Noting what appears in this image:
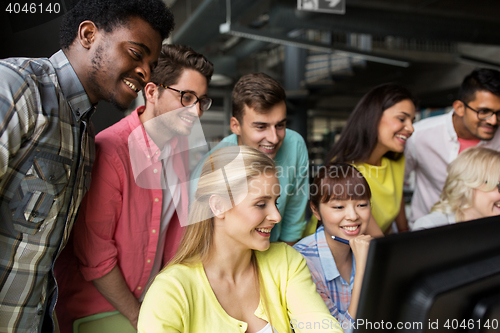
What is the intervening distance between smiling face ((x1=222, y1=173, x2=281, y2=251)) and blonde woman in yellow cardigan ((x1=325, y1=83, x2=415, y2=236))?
0.75 m

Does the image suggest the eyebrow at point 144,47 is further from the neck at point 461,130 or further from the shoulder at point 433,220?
the neck at point 461,130

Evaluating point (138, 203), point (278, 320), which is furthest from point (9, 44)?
point (278, 320)

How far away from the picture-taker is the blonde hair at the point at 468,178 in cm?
170

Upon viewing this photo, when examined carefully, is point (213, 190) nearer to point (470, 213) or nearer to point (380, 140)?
point (380, 140)

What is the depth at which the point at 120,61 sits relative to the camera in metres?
0.93

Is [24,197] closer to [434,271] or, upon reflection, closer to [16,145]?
[16,145]

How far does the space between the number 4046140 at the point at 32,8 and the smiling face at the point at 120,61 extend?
1.68ft

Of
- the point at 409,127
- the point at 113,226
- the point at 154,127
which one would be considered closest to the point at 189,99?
the point at 154,127

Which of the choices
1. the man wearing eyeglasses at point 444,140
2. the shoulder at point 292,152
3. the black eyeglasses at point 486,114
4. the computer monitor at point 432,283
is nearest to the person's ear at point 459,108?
the man wearing eyeglasses at point 444,140

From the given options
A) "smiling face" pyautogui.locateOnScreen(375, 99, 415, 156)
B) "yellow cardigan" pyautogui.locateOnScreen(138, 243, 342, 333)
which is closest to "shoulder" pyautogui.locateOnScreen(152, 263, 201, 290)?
"yellow cardigan" pyautogui.locateOnScreen(138, 243, 342, 333)

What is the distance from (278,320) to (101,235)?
2.11 ft

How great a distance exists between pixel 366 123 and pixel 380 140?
0.11 m

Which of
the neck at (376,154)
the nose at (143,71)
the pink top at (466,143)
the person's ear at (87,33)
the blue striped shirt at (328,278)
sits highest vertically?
the person's ear at (87,33)

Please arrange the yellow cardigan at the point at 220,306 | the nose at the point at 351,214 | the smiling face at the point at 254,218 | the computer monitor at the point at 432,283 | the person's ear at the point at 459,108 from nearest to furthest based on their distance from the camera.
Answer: the computer monitor at the point at 432,283
the yellow cardigan at the point at 220,306
the smiling face at the point at 254,218
the nose at the point at 351,214
the person's ear at the point at 459,108
